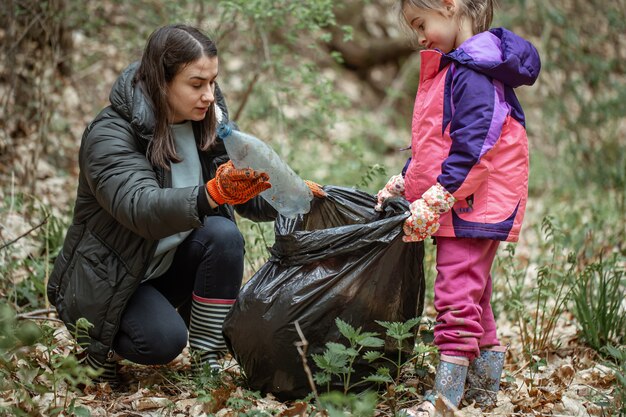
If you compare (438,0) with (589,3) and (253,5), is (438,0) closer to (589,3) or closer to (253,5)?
(253,5)

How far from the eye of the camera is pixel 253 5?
356cm

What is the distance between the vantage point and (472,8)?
7.57 ft

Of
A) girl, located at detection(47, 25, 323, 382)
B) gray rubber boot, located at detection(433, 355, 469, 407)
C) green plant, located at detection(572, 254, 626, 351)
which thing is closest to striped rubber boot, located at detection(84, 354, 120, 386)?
girl, located at detection(47, 25, 323, 382)

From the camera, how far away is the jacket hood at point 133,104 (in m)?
2.36

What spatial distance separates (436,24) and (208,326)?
1374 millimetres

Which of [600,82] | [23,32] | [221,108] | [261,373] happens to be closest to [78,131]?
[23,32]

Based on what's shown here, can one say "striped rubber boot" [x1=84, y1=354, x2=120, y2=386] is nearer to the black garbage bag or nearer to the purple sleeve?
the black garbage bag

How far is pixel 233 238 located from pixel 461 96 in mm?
1022

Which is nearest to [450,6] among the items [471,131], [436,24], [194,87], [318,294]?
[436,24]

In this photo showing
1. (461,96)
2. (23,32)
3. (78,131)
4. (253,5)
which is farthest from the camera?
(78,131)

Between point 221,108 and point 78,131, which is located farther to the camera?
point 78,131

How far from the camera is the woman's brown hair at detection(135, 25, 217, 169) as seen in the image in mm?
2398

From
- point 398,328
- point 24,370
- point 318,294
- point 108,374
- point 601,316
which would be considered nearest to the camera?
point 24,370

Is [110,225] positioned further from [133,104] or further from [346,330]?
[346,330]
